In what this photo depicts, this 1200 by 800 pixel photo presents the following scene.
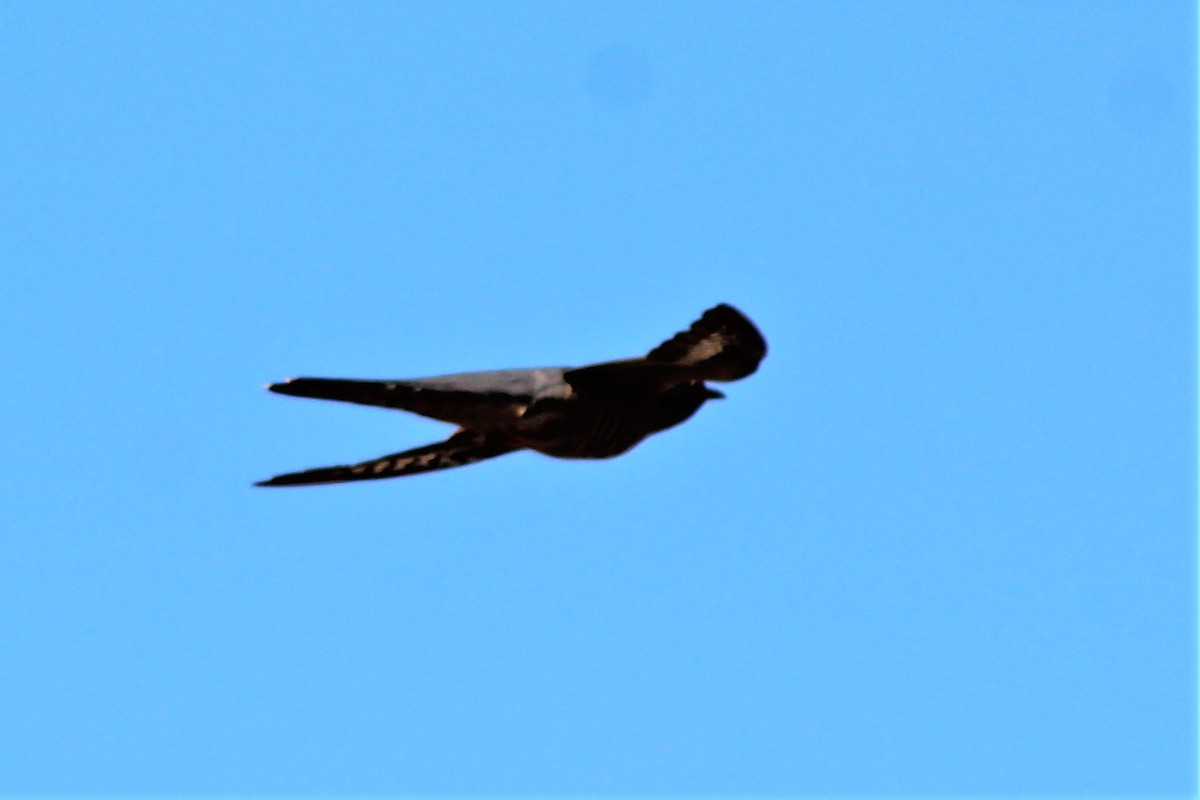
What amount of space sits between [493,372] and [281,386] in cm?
186

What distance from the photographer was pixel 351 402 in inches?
519

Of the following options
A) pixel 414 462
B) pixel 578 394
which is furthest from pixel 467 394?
pixel 414 462

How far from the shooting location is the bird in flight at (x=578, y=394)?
13.1 m

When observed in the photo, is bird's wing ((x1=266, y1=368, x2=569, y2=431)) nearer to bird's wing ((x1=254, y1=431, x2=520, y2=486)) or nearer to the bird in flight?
the bird in flight

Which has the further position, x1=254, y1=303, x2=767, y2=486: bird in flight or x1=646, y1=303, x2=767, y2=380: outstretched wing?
x1=254, y1=303, x2=767, y2=486: bird in flight

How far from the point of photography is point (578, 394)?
45.4 feet

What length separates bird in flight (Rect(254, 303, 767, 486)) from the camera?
13.1 metres

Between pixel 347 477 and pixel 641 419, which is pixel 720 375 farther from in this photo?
pixel 347 477

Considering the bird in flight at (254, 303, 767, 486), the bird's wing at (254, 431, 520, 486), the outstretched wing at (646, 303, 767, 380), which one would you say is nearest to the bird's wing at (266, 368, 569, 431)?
the bird in flight at (254, 303, 767, 486)

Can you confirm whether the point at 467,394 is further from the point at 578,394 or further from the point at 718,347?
the point at 718,347

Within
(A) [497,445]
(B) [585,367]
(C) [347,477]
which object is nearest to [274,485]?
(C) [347,477]

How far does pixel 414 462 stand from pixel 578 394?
2.04 meters

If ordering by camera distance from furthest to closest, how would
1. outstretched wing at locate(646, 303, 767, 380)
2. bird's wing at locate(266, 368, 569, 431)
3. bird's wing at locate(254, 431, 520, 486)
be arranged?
1. bird's wing at locate(254, 431, 520, 486)
2. bird's wing at locate(266, 368, 569, 431)
3. outstretched wing at locate(646, 303, 767, 380)

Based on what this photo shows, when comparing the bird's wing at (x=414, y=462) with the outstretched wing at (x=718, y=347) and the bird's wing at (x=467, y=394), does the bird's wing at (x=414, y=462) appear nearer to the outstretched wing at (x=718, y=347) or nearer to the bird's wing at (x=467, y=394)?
the bird's wing at (x=467, y=394)
